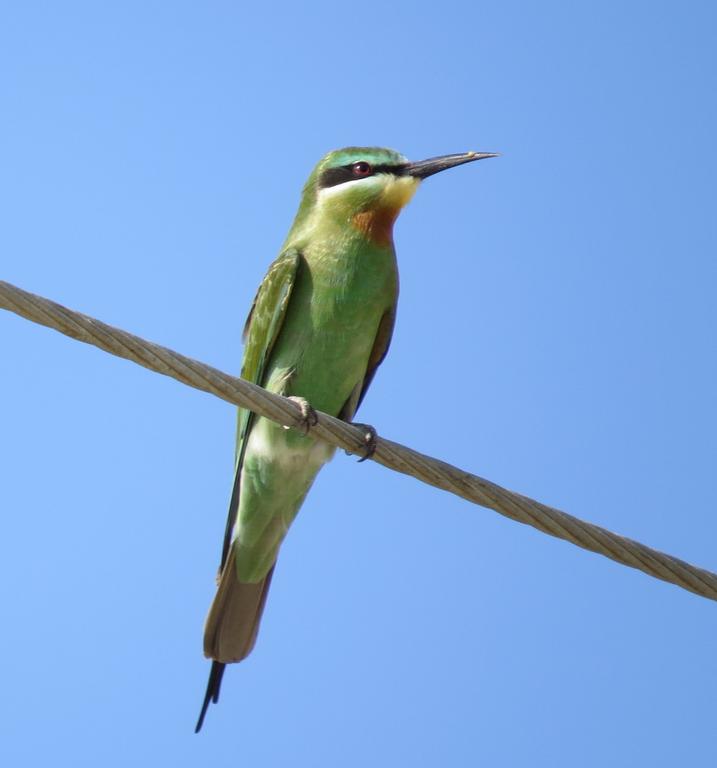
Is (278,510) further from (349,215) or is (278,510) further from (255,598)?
(349,215)

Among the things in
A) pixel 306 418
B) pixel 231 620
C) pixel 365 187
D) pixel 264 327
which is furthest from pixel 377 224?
pixel 231 620

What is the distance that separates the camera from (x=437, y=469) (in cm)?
331

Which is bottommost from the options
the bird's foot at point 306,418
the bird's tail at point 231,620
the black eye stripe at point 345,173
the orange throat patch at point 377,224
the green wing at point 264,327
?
the bird's tail at point 231,620

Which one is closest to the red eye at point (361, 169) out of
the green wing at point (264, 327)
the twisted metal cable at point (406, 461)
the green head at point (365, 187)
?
the green head at point (365, 187)

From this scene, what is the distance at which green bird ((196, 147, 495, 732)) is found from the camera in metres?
4.63

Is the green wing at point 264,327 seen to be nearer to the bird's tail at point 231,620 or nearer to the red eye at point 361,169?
the bird's tail at point 231,620

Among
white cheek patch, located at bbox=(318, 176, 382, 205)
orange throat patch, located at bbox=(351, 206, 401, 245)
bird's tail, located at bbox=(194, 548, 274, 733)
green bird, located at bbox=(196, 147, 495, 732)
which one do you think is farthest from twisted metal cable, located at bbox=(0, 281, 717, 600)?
white cheek patch, located at bbox=(318, 176, 382, 205)

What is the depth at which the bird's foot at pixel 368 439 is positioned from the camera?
3.60 metres

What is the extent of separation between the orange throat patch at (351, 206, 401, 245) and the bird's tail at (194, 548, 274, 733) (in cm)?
132

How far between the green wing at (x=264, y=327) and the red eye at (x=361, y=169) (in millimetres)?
495

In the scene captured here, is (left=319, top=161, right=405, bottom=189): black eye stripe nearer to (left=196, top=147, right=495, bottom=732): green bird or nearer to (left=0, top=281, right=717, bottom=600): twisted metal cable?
(left=196, top=147, right=495, bottom=732): green bird

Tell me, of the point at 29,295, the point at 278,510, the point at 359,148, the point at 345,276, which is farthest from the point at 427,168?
the point at 29,295

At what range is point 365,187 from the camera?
5004mm

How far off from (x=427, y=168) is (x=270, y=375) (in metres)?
1.11
